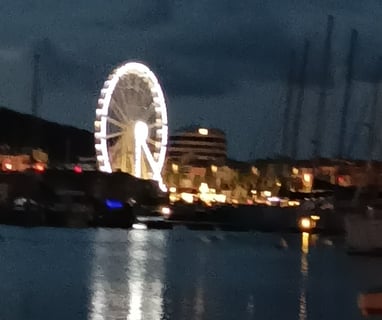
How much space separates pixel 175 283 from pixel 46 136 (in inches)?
4002

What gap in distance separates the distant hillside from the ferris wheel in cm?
4404

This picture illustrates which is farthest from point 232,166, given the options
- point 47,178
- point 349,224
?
point 349,224

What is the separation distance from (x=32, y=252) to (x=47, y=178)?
54.5 metres

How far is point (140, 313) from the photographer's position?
17.6m

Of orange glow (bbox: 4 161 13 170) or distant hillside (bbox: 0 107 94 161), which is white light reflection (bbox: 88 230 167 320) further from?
distant hillside (bbox: 0 107 94 161)

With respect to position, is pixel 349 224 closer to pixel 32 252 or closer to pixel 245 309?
pixel 32 252

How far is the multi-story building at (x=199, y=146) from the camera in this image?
131500 mm

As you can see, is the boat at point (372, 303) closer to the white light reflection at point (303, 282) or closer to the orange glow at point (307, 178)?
the white light reflection at point (303, 282)

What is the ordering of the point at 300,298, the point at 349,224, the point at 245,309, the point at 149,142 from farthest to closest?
the point at 149,142
the point at 349,224
the point at 300,298
the point at 245,309

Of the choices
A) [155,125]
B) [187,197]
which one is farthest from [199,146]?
[155,125]

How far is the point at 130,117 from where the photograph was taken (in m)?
68.3

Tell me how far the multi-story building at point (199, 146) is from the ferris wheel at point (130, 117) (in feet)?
189

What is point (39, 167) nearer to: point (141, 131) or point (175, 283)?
point (141, 131)

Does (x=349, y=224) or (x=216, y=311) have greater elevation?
(x=349, y=224)
